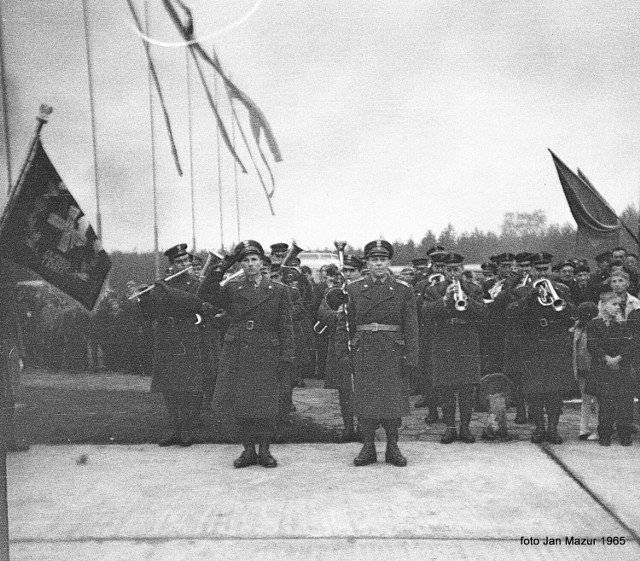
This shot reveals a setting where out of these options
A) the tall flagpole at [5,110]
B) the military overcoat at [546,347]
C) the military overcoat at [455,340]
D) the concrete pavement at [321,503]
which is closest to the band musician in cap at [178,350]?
the concrete pavement at [321,503]

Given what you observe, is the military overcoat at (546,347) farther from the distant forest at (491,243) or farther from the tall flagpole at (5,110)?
the tall flagpole at (5,110)

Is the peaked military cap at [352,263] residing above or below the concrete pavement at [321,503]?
above

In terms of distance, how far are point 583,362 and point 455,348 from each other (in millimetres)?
1764

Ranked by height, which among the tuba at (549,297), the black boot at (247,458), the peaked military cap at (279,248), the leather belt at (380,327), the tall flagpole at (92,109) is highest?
the tall flagpole at (92,109)

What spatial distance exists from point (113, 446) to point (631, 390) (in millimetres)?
4789

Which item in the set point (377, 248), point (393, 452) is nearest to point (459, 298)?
point (377, 248)

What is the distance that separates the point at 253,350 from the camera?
6.00 metres

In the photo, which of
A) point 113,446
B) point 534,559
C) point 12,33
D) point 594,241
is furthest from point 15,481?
point 594,241

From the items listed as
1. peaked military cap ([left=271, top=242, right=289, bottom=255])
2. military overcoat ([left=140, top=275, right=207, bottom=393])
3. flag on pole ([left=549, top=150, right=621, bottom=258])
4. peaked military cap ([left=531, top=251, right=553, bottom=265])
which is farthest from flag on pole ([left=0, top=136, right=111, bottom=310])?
flag on pole ([left=549, top=150, right=621, bottom=258])

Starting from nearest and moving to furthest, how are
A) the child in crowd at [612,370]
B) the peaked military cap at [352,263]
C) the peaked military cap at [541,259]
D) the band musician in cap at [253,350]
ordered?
the band musician in cap at [253,350]
the child in crowd at [612,370]
the peaked military cap at [541,259]
the peaked military cap at [352,263]

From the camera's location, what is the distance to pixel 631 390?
6414 mm

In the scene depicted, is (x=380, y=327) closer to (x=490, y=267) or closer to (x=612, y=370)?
(x=612, y=370)

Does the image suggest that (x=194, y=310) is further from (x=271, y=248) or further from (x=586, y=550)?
(x=586, y=550)

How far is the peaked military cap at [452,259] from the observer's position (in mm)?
7168
